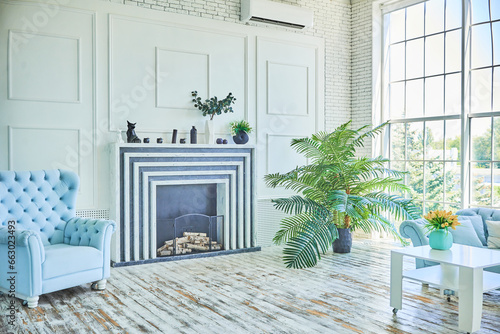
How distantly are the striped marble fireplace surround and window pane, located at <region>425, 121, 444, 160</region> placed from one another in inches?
104

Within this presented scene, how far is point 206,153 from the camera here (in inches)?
250

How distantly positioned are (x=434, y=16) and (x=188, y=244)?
488 centimetres

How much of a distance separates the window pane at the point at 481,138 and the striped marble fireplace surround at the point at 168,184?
119 inches

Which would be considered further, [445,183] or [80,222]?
[445,183]

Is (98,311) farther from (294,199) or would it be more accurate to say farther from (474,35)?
(474,35)

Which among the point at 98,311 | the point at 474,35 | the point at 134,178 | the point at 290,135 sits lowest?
the point at 98,311

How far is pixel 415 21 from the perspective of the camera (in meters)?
7.32

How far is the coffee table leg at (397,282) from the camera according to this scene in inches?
153

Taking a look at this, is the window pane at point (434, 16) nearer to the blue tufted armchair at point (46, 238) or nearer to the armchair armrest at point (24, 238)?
the blue tufted armchair at point (46, 238)

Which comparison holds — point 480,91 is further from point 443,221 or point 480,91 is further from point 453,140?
point 443,221

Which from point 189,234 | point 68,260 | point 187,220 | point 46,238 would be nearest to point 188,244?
point 189,234

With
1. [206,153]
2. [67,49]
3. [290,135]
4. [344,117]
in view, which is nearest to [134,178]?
[206,153]

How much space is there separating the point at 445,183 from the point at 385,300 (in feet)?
10.2

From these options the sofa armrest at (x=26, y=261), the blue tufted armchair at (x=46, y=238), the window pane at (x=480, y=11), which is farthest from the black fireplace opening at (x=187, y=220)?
the window pane at (x=480, y=11)
